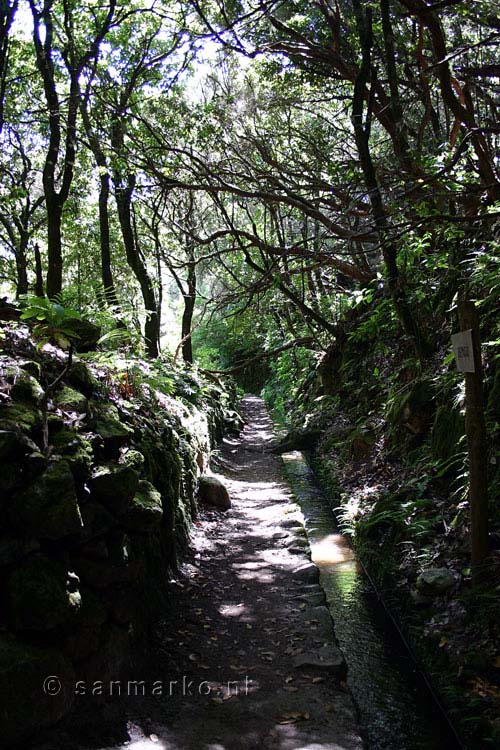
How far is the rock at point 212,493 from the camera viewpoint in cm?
846

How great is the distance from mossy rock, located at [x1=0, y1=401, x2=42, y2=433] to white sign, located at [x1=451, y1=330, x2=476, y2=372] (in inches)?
131

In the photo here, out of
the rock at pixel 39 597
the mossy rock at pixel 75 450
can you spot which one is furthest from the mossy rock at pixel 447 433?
the rock at pixel 39 597

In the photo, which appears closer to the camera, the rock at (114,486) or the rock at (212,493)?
the rock at (114,486)

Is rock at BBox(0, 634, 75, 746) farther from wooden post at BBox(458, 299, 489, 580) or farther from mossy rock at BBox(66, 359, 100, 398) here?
wooden post at BBox(458, 299, 489, 580)

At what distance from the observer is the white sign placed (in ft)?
15.1

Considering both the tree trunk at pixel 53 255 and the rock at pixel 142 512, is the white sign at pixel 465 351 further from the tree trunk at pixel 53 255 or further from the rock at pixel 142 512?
the tree trunk at pixel 53 255

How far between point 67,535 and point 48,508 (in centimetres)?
30

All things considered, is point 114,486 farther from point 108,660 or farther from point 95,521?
point 108,660

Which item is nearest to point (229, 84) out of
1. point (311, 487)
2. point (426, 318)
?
point (426, 318)

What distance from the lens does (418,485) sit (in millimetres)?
6555

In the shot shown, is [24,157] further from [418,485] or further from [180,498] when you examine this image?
[418,485]

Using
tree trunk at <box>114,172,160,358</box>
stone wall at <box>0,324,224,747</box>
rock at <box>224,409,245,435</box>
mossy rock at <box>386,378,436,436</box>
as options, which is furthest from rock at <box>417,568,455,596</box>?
rock at <box>224,409,245,435</box>

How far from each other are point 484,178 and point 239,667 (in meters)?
6.91

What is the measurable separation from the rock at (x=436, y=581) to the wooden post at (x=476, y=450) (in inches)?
10.7
